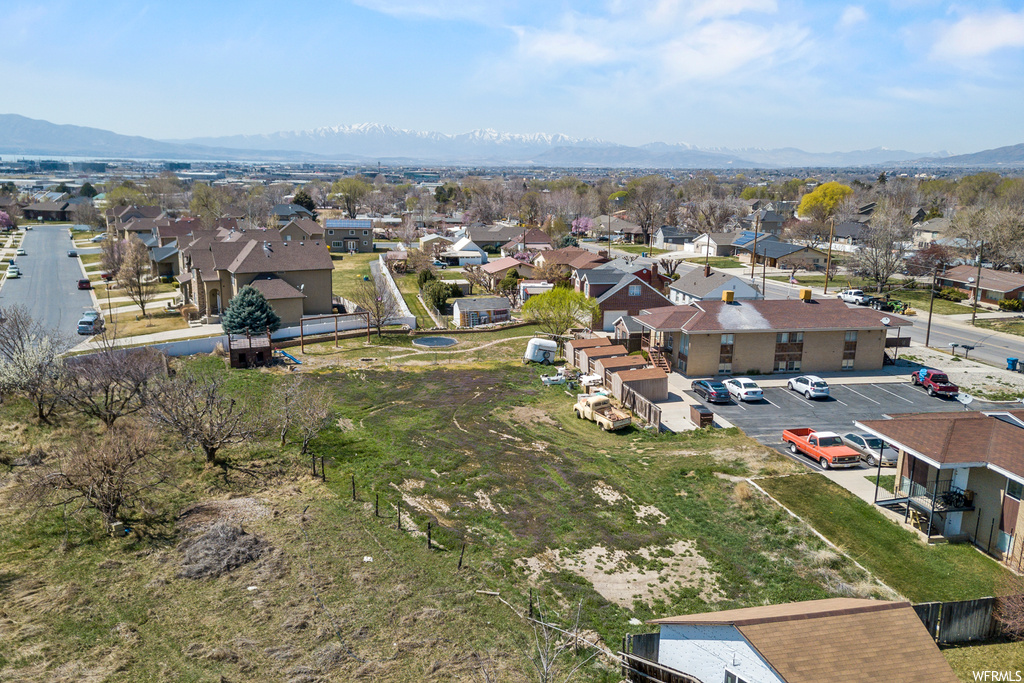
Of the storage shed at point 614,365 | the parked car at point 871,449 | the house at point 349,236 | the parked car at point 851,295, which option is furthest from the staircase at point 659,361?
the house at point 349,236

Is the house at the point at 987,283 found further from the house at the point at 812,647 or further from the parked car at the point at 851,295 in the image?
the house at the point at 812,647

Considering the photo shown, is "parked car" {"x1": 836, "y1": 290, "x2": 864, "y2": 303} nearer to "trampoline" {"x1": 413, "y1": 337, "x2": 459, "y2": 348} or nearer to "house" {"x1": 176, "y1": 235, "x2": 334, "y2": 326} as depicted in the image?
"trampoline" {"x1": 413, "y1": 337, "x2": 459, "y2": 348}

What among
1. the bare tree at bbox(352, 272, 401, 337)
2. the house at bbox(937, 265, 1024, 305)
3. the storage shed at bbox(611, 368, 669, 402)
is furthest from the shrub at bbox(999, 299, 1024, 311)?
the bare tree at bbox(352, 272, 401, 337)

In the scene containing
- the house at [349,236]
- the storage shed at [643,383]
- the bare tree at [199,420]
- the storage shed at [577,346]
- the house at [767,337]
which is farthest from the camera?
the house at [349,236]

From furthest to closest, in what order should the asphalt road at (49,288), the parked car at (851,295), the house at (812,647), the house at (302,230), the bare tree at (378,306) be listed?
the house at (302,230)
the parked car at (851,295)
the asphalt road at (49,288)
the bare tree at (378,306)
the house at (812,647)

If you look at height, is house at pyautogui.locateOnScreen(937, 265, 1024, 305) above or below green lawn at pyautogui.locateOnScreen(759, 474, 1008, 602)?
above

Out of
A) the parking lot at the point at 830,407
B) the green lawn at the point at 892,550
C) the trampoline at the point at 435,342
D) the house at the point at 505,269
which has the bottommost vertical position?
the trampoline at the point at 435,342

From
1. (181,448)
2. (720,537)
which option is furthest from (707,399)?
(181,448)
